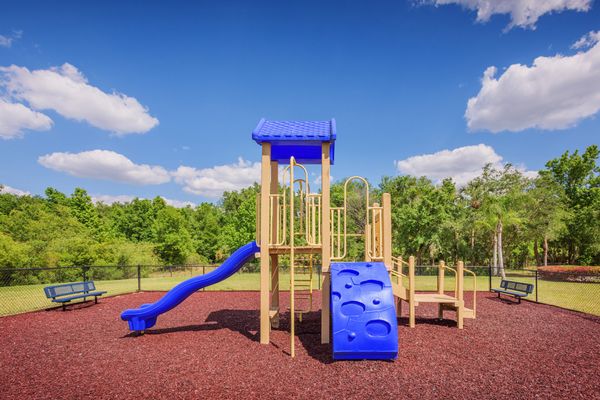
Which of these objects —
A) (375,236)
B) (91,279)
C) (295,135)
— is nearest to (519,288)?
(375,236)

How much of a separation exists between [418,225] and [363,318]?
2918cm

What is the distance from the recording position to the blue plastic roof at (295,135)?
7375 millimetres

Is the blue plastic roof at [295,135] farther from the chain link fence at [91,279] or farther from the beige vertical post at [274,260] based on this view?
the chain link fence at [91,279]

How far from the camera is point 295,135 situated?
7.39 meters

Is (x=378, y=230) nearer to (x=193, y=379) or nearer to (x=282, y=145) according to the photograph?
(x=282, y=145)

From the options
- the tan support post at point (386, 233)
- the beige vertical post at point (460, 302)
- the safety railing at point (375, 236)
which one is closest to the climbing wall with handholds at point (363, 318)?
the tan support post at point (386, 233)

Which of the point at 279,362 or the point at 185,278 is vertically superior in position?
the point at 279,362

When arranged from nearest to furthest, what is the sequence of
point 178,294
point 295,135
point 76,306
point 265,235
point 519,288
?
point 295,135 → point 265,235 → point 178,294 → point 76,306 → point 519,288

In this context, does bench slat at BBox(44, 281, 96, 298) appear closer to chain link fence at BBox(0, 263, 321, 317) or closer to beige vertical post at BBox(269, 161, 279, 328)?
chain link fence at BBox(0, 263, 321, 317)

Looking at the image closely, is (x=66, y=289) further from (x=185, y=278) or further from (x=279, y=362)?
(x=185, y=278)

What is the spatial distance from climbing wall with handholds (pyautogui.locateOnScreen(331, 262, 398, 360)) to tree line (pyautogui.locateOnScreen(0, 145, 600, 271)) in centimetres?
2149

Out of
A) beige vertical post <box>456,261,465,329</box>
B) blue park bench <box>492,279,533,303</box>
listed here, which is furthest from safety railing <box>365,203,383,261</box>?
blue park bench <box>492,279,533,303</box>

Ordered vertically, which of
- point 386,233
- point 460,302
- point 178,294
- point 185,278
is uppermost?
point 386,233

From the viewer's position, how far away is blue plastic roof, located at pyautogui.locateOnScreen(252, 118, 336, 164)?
7.38 m
